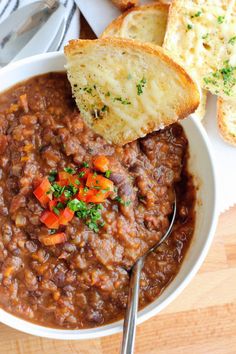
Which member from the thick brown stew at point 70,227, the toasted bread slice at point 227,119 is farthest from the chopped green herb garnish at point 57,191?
the toasted bread slice at point 227,119

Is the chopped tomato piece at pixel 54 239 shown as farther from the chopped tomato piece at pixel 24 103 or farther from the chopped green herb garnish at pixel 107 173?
the chopped tomato piece at pixel 24 103

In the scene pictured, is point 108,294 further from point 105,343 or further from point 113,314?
point 105,343

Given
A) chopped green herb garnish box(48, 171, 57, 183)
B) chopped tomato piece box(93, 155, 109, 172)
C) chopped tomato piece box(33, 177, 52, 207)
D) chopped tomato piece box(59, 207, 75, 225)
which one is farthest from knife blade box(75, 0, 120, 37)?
chopped tomato piece box(59, 207, 75, 225)

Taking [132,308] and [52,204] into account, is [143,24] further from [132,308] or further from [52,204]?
[132,308]

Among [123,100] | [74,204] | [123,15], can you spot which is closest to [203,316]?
[74,204]

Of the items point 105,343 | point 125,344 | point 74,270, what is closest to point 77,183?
point 74,270

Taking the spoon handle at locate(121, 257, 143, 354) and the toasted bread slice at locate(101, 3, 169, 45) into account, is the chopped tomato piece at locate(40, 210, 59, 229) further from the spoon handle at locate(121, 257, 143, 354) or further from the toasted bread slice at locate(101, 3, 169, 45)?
the toasted bread slice at locate(101, 3, 169, 45)
